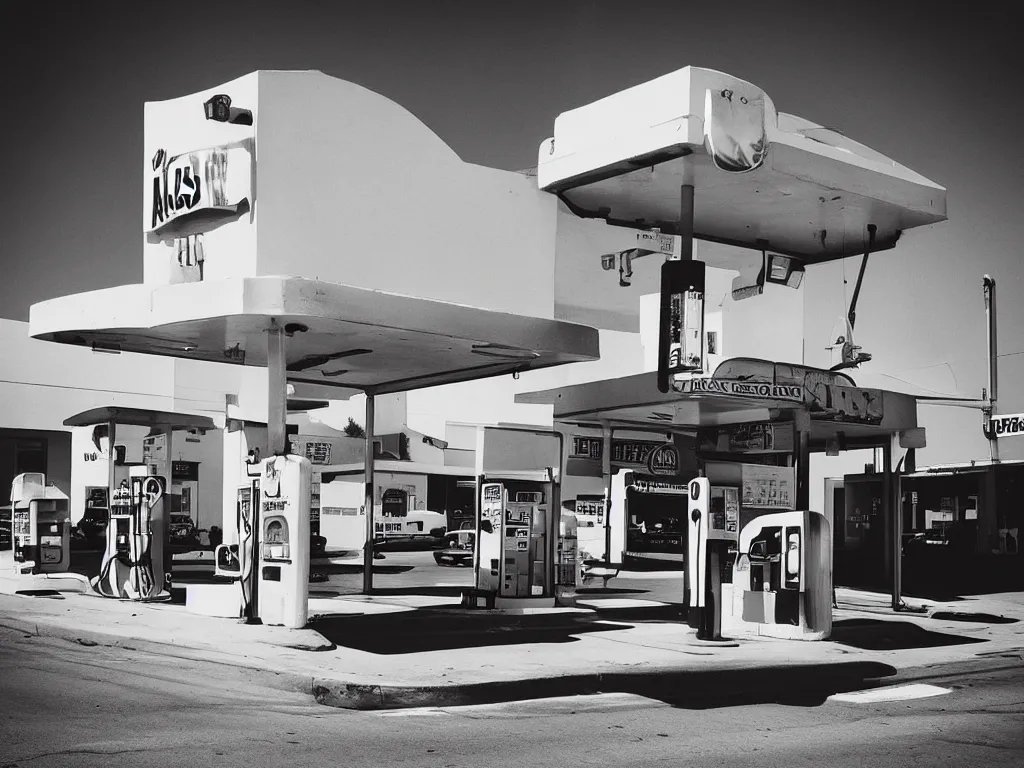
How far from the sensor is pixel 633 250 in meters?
17.1

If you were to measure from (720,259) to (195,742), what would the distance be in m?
16.2

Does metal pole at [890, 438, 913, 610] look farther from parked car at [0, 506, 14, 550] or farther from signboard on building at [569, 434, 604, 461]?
parked car at [0, 506, 14, 550]

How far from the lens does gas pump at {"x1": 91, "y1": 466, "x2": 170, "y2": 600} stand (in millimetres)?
16531

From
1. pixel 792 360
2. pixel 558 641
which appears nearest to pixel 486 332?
pixel 558 641

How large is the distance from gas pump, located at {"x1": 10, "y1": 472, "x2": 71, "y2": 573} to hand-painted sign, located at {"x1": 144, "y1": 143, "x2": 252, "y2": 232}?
7.30m

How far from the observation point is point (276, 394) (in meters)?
13.3

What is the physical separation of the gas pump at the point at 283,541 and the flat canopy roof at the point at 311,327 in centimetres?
171

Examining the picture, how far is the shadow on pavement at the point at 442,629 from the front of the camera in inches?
504

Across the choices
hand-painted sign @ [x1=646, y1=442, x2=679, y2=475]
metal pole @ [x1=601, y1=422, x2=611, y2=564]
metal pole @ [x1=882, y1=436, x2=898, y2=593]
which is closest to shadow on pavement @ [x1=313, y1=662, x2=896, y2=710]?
metal pole @ [x1=882, y1=436, x2=898, y2=593]

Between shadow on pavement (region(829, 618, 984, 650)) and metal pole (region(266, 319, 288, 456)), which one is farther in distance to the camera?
shadow on pavement (region(829, 618, 984, 650))

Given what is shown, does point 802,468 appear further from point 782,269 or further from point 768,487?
point 782,269

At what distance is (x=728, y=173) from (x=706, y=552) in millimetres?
4925

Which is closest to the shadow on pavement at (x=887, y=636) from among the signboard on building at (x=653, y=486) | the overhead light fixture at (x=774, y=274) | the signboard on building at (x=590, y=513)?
the overhead light fixture at (x=774, y=274)

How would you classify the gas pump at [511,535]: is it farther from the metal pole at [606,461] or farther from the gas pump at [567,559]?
the metal pole at [606,461]
